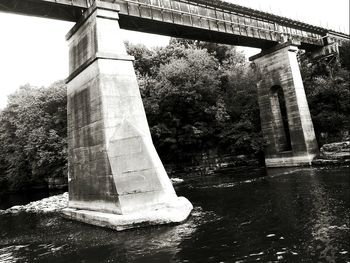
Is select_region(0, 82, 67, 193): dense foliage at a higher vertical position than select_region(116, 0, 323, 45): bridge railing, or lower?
lower

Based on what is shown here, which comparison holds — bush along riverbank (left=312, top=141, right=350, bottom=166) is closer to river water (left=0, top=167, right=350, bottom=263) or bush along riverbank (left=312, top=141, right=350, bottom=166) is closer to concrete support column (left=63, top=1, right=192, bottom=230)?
river water (left=0, top=167, right=350, bottom=263)

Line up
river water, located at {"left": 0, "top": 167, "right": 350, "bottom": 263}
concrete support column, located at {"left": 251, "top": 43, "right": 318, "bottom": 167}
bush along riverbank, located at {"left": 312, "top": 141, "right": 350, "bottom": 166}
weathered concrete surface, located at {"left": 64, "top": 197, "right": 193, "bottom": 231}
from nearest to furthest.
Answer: river water, located at {"left": 0, "top": 167, "right": 350, "bottom": 263} < weathered concrete surface, located at {"left": 64, "top": 197, "right": 193, "bottom": 231} < bush along riverbank, located at {"left": 312, "top": 141, "right": 350, "bottom": 166} < concrete support column, located at {"left": 251, "top": 43, "right": 318, "bottom": 167}

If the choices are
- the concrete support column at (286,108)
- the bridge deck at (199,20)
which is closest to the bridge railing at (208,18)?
the bridge deck at (199,20)

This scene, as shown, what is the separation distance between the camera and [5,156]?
4447 centimetres

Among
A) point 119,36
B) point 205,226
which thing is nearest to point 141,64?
point 119,36

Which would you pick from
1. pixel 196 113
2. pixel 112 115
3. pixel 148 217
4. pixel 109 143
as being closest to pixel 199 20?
pixel 196 113

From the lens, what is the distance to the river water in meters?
7.30

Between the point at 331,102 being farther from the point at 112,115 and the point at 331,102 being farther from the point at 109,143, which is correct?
the point at 109,143

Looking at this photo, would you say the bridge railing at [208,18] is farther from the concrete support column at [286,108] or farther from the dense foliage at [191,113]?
the dense foliage at [191,113]

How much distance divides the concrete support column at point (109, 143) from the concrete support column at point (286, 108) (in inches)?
776

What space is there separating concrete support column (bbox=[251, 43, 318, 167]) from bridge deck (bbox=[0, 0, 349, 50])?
201 cm

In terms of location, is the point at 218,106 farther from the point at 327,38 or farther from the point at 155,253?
the point at 155,253

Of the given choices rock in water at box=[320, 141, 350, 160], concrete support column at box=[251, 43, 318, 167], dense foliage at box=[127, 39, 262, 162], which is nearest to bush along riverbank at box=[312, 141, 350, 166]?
rock in water at box=[320, 141, 350, 160]

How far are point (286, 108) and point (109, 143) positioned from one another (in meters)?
22.7
